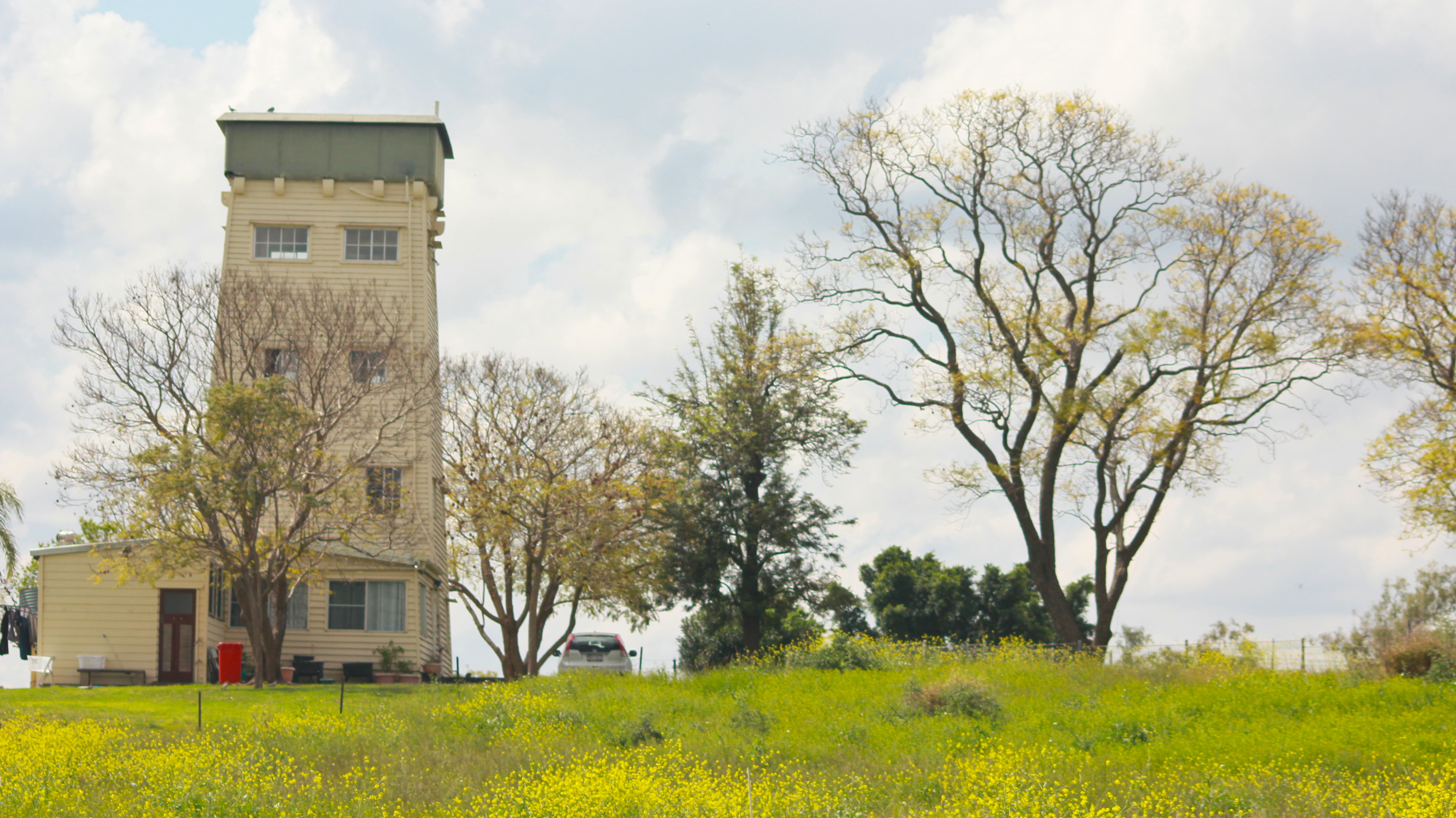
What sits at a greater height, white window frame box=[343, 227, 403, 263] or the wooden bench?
white window frame box=[343, 227, 403, 263]

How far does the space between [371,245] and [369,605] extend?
1074cm

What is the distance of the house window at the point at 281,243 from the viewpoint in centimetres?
3778

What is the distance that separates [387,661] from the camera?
34.1m

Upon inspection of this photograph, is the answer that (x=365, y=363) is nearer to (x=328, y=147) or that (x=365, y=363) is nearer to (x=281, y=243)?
(x=281, y=243)

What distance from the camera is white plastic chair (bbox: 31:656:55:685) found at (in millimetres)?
30688

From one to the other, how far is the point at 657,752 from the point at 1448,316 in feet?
81.4

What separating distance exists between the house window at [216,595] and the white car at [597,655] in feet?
28.4

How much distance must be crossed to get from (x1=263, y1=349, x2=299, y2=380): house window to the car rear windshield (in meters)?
9.35

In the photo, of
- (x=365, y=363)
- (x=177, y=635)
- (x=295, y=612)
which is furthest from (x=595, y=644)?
(x=177, y=635)

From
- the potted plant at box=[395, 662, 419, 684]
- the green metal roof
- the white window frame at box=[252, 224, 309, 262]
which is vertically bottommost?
the potted plant at box=[395, 662, 419, 684]

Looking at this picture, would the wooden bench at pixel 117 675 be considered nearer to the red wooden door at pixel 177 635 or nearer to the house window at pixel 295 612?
the red wooden door at pixel 177 635

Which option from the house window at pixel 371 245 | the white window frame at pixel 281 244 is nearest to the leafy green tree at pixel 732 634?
the house window at pixel 371 245

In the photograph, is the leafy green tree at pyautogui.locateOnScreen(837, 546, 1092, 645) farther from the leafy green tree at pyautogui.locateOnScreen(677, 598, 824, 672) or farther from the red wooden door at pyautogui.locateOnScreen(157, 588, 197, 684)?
the red wooden door at pyautogui.locateOnScreen(157, 588, 197, 684)

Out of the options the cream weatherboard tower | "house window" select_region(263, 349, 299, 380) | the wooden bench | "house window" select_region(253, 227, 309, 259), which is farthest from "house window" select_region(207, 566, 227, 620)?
"house window" select_region(253, 227, 309, 259)
